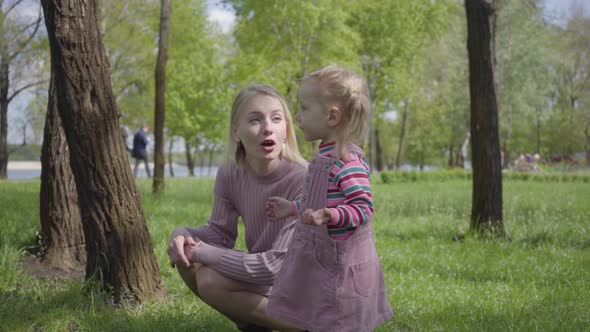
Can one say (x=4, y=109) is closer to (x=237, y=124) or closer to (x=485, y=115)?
(x=485, y=115)

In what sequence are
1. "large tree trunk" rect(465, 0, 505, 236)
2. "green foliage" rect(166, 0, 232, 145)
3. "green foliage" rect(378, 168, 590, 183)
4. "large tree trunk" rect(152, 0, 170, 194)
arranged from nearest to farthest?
"large tree trunk" rect(465, 0, 505, 236), "large tree trunk" rect(152, 0, 170, 194), "green foliage" rect(378, 168, 590, 183), "green foliage" rect(166, 0, 232, 145)

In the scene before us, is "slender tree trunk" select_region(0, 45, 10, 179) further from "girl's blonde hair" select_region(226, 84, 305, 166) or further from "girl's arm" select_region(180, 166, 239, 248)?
"girl's blonde hair" select_region(226, 84, 305, 166)

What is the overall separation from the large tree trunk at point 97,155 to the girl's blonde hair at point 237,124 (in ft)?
3.25

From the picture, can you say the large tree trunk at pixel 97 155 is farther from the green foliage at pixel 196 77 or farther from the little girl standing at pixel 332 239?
the green foliage at pixel 196 77

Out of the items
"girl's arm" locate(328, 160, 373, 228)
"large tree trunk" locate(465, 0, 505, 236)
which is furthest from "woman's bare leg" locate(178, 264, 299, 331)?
"large tree trunk" locate(465, 0, 505, 236)

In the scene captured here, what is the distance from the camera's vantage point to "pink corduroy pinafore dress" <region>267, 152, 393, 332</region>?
7.14 feet

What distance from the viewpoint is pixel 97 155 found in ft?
11.3

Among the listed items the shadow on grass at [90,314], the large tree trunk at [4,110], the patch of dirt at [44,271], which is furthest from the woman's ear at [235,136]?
the large tree trunk at [4,110]

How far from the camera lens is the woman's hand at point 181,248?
8.79ft

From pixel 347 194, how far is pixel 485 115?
5267 millimetres

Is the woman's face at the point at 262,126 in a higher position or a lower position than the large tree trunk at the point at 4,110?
lower

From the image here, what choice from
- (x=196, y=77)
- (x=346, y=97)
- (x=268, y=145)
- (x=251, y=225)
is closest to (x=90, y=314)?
(x=251, y=225)

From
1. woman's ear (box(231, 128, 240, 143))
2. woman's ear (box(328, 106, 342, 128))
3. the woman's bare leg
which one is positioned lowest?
the woman's bare leg

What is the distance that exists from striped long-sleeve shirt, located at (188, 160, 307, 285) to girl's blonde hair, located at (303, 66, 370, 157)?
63 cm
